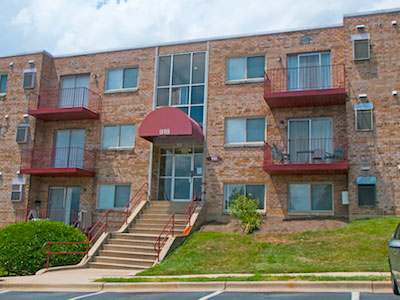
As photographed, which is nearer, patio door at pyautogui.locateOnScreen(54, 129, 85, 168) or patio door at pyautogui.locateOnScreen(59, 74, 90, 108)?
patio door at pyautogui.locateOnScreen(54, 129, 85, 168)

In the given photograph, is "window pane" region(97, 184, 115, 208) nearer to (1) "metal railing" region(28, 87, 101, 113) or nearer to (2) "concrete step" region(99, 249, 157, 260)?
(1) "metal railing" region(28, 87, 101, 113)

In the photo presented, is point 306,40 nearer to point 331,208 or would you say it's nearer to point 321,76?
point 321,76

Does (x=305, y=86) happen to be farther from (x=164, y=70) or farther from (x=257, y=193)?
(x=164, y=70)

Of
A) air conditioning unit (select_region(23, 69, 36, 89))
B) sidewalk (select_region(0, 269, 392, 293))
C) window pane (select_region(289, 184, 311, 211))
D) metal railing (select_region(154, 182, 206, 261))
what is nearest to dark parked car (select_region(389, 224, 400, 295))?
sidewalk (select_region(0, 269, 392, 293))

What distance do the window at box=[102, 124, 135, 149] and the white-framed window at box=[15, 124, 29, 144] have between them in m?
4.03

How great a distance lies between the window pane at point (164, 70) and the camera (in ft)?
74.7

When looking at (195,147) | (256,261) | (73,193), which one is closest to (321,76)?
(195,147)

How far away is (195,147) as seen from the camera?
22047 mm

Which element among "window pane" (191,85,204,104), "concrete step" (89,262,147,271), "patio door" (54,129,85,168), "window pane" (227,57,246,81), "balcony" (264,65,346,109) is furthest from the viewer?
"patio door" (54,129,85,168)

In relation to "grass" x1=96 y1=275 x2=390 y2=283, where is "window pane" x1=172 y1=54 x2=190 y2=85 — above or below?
above

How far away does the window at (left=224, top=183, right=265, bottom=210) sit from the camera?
66.2ft

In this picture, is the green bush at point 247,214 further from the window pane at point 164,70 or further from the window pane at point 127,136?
the window pane at point 164,70

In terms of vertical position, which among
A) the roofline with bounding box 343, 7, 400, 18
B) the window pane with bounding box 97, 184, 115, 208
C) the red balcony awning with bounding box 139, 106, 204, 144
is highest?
the roofline with bounding box 343, 7, 400, 18

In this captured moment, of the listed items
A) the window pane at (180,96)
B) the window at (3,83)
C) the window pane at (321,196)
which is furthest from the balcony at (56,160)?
the window pane at (321,196)
